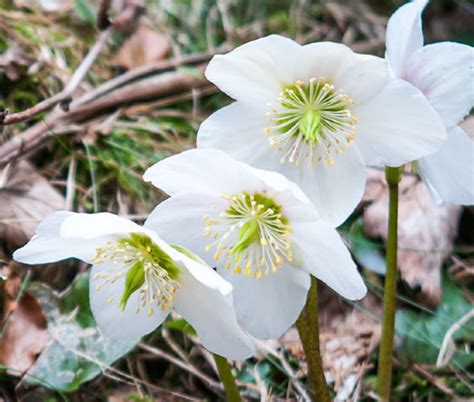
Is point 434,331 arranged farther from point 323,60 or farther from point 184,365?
point 323,60

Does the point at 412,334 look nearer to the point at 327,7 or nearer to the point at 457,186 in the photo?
the point at 457,186

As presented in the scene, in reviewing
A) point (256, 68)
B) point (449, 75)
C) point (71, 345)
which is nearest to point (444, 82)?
point (449, 75)

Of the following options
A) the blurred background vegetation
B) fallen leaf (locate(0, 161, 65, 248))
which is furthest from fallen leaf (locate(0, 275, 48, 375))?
fallen leaf (locate(0, 161, 65, 248))

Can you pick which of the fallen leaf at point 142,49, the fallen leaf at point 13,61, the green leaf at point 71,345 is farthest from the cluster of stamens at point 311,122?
the fallen leaf at point 142,49

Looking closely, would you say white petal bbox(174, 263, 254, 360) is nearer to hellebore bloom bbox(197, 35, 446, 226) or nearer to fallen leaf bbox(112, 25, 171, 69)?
hellebore bloom bbox(197, 35, 446, 226)

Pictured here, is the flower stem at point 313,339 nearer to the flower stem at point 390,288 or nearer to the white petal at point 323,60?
the flower stem at point 390,288
